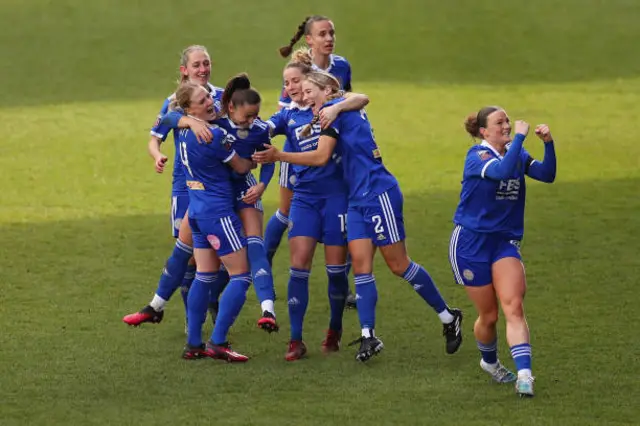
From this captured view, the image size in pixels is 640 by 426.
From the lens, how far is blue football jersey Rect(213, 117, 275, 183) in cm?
863

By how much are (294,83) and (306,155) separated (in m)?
0.66

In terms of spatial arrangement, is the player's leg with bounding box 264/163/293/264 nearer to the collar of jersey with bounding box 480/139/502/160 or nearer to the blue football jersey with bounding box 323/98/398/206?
the blue football jersey with bounding box 323/98/398/206

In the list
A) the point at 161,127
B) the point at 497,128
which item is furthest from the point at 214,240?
the point at 497,128

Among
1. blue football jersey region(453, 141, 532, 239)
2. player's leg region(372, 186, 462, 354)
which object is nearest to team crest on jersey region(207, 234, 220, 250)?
player's leg region(372, 186, 462, 354)

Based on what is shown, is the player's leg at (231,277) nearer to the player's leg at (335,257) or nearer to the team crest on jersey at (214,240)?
the team crest on jersey at (214,240)

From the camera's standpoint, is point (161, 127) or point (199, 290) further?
point (161, 127)

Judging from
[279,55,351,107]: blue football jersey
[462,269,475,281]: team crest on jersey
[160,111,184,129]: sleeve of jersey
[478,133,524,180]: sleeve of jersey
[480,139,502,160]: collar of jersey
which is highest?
[279,55,351,107]: blue football jersey

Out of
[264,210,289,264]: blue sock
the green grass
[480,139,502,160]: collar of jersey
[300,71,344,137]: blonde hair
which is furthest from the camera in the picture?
[264,210,289,264]: blue sock

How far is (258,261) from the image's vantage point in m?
8.62

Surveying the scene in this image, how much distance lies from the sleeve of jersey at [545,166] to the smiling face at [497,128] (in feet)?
0.53

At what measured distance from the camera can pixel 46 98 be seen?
20.2 metres

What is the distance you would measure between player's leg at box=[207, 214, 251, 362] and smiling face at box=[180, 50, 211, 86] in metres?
1.17

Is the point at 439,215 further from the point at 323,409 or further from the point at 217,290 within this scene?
the point at 323,409

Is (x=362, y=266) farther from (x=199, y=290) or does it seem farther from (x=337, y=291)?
(x=199, y=290)
